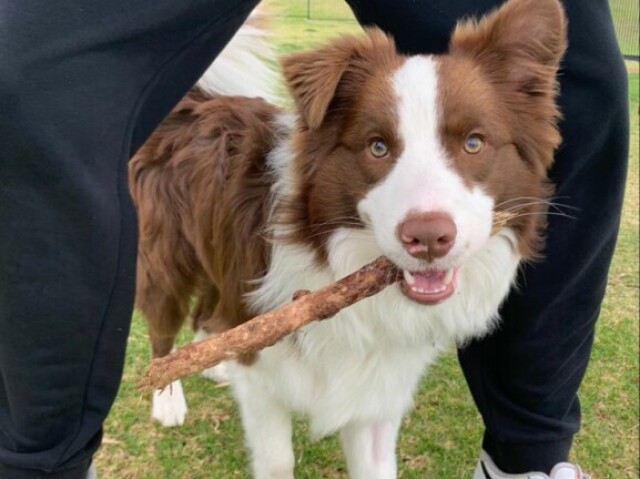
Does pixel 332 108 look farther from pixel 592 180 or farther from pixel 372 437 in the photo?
pixel 372 437

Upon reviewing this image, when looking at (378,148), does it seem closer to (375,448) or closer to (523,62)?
(523,62)

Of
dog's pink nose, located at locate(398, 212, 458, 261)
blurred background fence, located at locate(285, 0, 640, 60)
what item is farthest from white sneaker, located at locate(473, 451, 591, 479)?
blurred background fence, located at locate(285, 0, 640, 60)

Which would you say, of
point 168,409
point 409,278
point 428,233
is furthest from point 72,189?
point 168,409

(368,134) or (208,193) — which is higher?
(368,134)

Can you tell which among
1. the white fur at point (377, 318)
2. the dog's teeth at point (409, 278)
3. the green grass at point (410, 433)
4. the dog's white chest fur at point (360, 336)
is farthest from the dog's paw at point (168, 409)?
the dog's teeth at point (409, 278)

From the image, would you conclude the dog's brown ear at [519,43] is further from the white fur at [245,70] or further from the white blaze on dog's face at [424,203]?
the white fur at [245,70]

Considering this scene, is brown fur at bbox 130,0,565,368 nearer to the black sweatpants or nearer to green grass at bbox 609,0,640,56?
the black sweatpants

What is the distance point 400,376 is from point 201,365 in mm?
903

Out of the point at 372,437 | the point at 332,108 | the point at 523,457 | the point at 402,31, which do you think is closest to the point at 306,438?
the point at 372,437

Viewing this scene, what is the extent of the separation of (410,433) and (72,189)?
6.99ft

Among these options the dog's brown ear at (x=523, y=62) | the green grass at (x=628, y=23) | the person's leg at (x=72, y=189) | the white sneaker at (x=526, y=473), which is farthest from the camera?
the green grass at (x=628, y=23)

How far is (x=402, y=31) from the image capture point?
2.13 m

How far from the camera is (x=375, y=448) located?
8.78ft

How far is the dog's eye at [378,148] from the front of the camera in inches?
80.4
